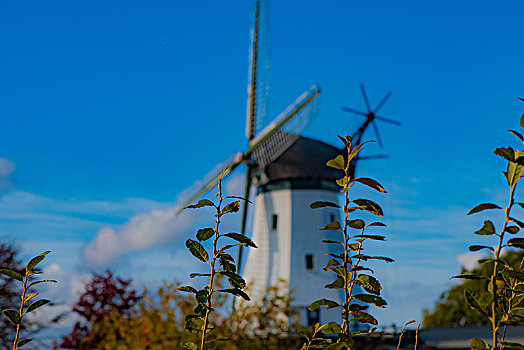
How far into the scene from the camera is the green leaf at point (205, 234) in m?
2.06

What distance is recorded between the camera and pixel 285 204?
77.1 feet

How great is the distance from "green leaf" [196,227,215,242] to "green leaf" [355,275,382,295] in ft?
1.69

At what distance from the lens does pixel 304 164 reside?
2448 cm

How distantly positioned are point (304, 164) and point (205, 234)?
22507mm

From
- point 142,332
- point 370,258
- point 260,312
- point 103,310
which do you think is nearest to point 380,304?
point 370,258

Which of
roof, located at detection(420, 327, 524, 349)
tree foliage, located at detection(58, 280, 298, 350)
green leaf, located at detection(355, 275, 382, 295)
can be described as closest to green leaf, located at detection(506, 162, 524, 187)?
green leaf, located at detection(355, 275, 382, 295)

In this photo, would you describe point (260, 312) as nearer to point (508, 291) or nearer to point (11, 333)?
point (11, 333)

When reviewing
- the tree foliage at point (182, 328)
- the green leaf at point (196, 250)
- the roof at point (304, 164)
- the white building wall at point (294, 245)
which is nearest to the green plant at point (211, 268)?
the green leaf at point (196, 250)

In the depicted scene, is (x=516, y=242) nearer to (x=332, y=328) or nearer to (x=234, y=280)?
→ (x=332, y=328)

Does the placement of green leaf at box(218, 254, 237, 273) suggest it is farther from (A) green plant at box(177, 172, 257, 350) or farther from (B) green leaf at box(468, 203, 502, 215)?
(B) green leaf at box(468, 203, 502, 215)

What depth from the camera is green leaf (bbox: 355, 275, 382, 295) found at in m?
2.00

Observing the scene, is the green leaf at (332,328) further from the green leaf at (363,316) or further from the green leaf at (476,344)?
the green leaf at (476,344)

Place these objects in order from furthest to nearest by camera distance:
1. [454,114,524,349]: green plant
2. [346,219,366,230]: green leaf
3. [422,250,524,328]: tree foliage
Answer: [422,250,524,328]: tree foliage
[346,219,366,230]: green leaf
[454,114,524,349]: green plant

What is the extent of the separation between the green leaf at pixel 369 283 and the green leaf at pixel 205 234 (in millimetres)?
514
